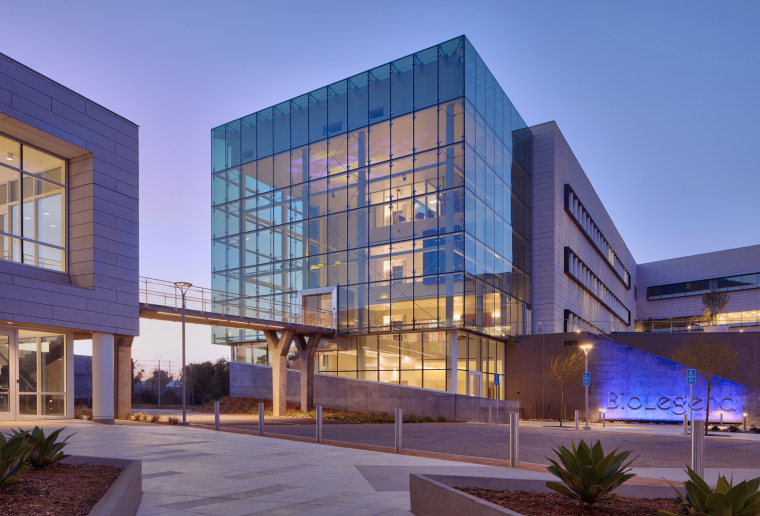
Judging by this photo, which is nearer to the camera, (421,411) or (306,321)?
(421,411)

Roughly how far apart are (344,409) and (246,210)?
17322 mm

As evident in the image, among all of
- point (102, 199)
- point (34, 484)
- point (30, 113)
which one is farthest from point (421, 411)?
point (34, 484)

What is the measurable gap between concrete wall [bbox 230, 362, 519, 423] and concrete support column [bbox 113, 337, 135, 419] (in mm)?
15309

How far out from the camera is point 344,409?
38.4 m

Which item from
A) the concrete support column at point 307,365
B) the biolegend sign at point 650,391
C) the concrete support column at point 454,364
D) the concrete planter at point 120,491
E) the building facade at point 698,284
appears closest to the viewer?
the concrete planter at point 120,491

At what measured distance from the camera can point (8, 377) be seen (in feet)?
69.7

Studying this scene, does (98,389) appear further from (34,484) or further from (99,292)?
(34,484)

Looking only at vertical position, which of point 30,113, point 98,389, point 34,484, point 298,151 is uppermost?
point 298,151

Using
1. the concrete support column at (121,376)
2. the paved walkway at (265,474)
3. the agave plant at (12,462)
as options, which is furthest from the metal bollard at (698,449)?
the concrete support column at (121,376)

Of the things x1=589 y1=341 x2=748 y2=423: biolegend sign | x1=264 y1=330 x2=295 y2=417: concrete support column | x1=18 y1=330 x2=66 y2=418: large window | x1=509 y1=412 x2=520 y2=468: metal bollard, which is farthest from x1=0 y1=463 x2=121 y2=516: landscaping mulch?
x1=589 y1=341 x2=748 y2=423: biolegend sign

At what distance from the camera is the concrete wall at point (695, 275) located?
242 feet

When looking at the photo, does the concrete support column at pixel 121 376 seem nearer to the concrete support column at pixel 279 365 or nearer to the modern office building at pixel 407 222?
the concrete support column at pixel 279 365

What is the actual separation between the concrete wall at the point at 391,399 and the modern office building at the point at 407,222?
1.84 metres

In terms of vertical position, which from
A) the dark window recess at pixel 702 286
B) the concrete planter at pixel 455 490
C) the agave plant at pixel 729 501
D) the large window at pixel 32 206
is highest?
the large window at pixel 32 206
